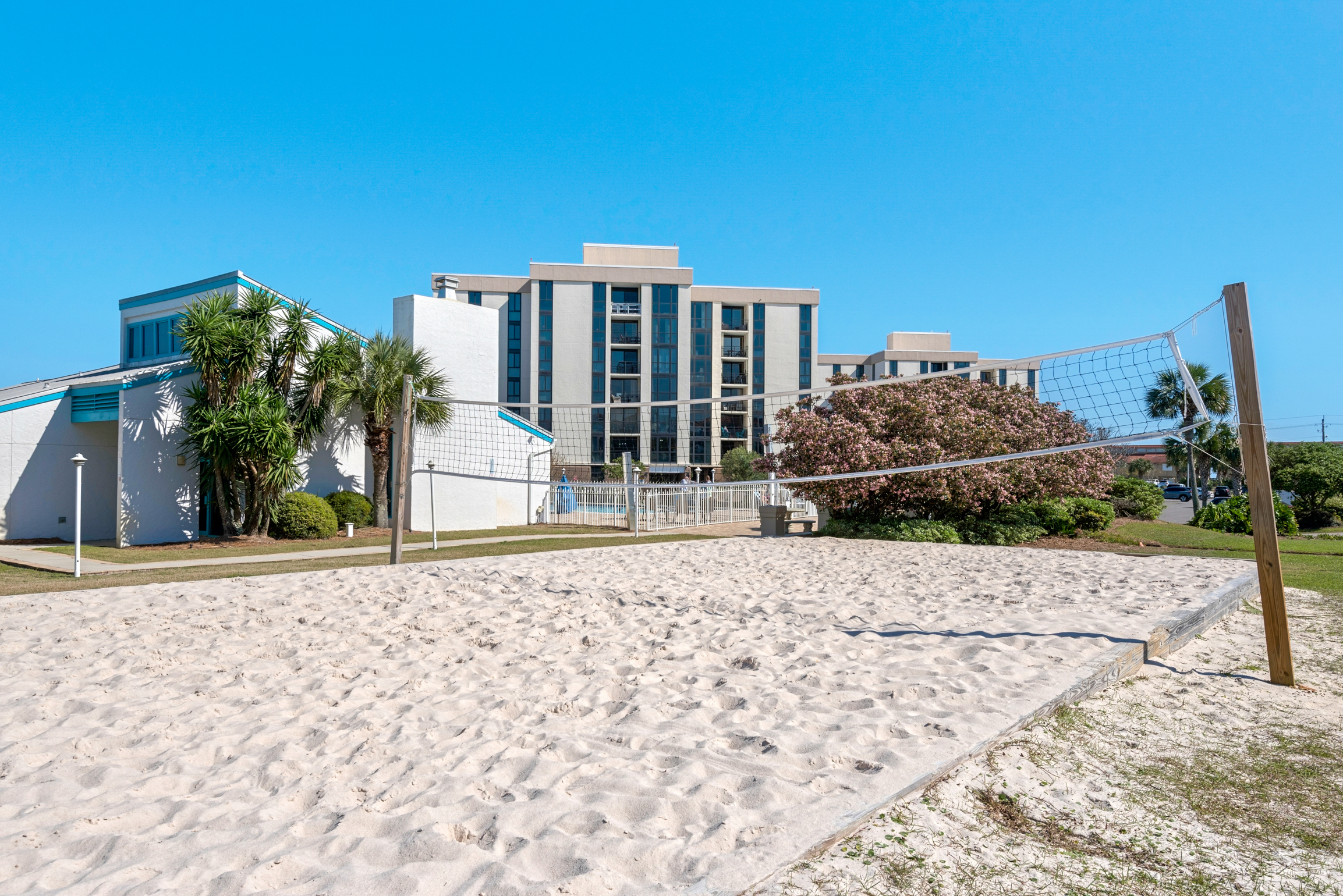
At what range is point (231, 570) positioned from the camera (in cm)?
1039

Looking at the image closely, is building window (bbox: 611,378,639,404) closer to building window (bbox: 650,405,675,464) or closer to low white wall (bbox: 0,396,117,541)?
building window (bbox: 650,405,675,464)

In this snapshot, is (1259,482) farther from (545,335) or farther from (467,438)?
(545,335)

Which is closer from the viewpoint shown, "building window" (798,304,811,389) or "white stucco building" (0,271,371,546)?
"white stucco building" (0,271,371,546)

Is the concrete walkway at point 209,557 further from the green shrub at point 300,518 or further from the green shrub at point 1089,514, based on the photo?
the green shrub at point 1089,514

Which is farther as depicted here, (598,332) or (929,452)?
(598,332)

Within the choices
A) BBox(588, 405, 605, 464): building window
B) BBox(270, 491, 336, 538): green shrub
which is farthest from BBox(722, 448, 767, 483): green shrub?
BBox(270, 491, 336, 538): green shrub

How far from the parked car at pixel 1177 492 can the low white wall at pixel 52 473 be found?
5871 centimetres

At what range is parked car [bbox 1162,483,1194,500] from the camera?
53.7m

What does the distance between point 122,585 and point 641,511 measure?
1315 cm

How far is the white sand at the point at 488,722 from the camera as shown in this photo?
101 inches

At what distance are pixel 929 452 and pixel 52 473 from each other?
1728 cm

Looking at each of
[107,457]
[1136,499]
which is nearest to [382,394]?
[107,457]

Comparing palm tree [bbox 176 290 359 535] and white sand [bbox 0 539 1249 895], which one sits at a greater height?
palm tree [bbox 176 290 359 535]

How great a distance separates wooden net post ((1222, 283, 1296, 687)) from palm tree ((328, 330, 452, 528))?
15259mm
